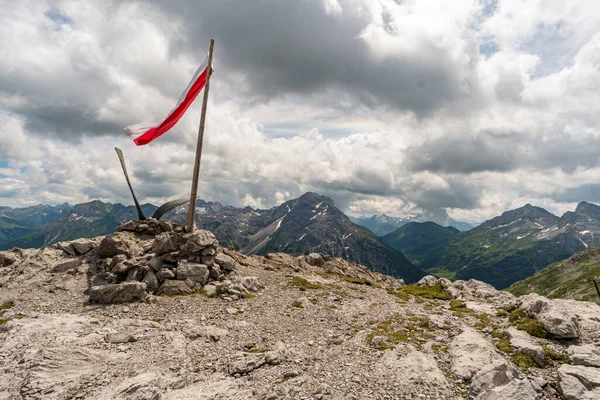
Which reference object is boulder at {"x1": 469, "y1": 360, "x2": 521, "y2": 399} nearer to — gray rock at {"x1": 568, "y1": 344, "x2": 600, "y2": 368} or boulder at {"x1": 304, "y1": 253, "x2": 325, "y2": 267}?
gray rock at {"x1": 568, "y1": 344, "x2": 600, "y2": 368}

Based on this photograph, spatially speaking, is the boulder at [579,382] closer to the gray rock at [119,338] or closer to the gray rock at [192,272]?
the gray rock at [119,338]

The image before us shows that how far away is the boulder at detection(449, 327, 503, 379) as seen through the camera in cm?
1681

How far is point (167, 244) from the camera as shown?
36312 mm

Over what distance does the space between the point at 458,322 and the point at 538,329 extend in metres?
6.43

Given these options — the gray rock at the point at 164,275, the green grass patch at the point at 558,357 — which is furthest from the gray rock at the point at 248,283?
the green grass patch at the point at 558,357

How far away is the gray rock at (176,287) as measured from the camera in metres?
31.9

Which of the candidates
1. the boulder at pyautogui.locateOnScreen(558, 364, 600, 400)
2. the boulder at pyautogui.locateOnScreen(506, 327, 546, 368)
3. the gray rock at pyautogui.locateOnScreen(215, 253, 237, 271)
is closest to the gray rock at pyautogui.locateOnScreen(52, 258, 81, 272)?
the gray rock at pyautogui.locateOnScreen(215, 253, 237, 271)

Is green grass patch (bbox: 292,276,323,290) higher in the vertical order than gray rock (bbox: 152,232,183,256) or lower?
lower

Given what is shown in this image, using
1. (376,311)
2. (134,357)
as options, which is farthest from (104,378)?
(376,311)

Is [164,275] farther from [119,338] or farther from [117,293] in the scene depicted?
[119,338]

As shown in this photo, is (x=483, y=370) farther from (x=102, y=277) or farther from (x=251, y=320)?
(x=102, y=277)

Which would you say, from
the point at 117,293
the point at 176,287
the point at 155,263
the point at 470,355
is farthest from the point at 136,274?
the point at 470,355

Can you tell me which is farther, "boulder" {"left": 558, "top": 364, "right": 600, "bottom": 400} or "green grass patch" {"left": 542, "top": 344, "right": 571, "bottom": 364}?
"green grass patch" {"left": 542, "top": 344, "right": 571, "bottom": 364}

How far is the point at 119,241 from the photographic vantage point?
38938 millimetres
